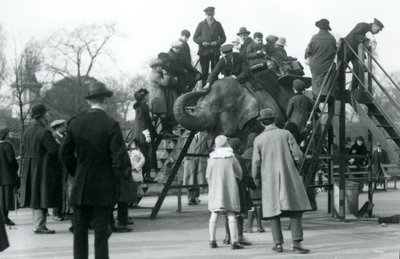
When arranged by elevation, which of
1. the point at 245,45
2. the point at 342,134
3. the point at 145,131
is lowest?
the point at 342,134

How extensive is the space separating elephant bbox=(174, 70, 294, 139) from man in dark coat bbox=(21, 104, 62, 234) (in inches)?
128

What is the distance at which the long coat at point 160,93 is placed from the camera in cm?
1705

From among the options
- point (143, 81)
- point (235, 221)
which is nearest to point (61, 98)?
point (143, 81)

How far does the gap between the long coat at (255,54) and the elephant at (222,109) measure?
145 cm

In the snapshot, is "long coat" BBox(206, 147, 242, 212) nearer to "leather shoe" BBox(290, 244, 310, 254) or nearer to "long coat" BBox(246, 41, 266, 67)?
"leather shoe" BBox(290, 244, 310, 254)

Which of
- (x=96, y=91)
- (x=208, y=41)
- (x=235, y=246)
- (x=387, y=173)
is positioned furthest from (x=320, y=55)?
(x=387, y=173)

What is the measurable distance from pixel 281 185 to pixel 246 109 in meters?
5.65

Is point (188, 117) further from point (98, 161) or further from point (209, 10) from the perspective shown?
point (98, 161)

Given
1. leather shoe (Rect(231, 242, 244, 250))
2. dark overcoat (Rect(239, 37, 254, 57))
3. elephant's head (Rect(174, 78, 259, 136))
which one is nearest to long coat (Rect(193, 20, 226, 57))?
dark overcoat (Rect(239, 37, 254, 57))

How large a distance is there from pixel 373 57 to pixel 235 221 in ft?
21.2

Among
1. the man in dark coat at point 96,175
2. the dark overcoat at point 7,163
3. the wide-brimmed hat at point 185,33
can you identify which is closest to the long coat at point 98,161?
the man in dark coat at point 96,175

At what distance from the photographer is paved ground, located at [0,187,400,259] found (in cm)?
1033

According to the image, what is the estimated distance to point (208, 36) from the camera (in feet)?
60.3

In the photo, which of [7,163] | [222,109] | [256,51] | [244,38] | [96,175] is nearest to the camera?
[96,175]
